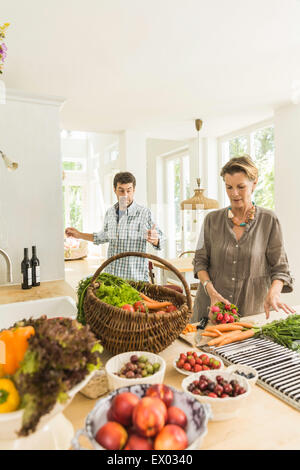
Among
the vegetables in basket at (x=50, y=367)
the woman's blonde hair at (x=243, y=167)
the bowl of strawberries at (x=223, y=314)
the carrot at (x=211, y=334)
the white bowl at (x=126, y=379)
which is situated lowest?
the carrot at (x=211, y=334)

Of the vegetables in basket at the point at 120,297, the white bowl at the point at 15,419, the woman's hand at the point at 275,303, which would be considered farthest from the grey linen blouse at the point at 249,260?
the white bowl at the point at 15,419

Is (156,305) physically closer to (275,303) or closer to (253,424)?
(253,424)

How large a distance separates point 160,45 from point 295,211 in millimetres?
2420

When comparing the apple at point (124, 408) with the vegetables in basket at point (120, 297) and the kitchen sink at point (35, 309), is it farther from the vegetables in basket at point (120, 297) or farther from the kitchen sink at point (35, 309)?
the kitchen sink at point (35, 309)

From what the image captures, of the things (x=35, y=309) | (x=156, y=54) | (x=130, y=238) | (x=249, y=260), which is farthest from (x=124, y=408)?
(x=156, y=54)

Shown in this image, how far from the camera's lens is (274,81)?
10.4 ft

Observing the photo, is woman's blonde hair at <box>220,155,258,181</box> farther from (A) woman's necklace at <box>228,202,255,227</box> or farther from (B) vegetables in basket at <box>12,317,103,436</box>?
(B) vegetables in basket at <box>12,317,103,436</box>

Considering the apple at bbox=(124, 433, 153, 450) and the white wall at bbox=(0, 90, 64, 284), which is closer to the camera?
the apple at bbox=(124, 433, 153, 450)

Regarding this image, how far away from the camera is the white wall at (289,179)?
3.81 metres

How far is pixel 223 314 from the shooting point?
1.54 meters

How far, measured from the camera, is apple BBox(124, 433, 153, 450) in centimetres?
59

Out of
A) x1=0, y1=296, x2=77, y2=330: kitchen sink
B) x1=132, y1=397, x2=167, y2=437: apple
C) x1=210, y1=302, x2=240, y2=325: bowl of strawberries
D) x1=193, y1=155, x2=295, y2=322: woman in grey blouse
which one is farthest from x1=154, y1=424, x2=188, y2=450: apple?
x1=0, y1=296, x2=77, y2=330: kitchen sink

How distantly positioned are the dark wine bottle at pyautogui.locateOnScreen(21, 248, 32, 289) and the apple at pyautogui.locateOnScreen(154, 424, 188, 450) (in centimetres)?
224

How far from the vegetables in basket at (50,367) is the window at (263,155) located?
433cm
